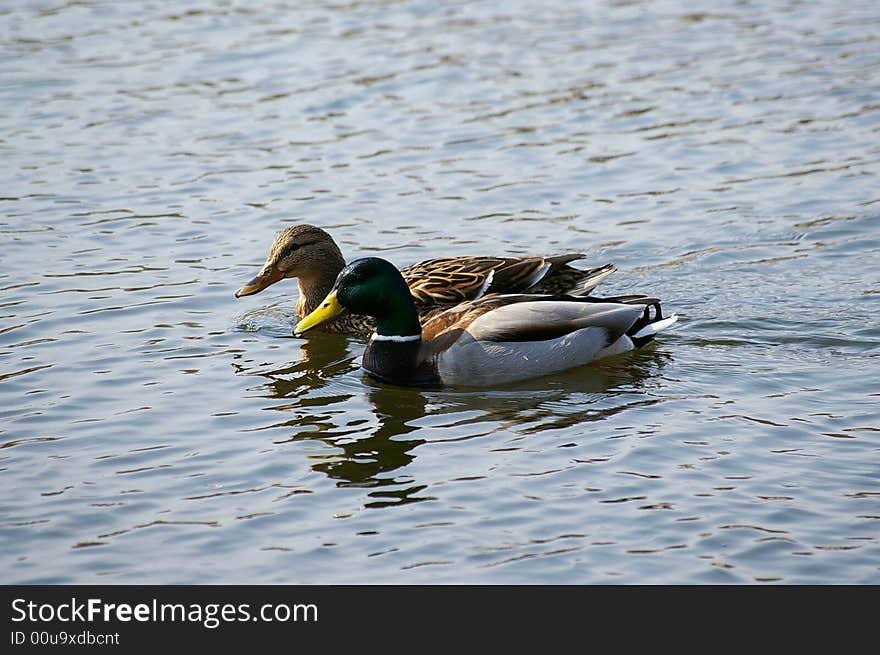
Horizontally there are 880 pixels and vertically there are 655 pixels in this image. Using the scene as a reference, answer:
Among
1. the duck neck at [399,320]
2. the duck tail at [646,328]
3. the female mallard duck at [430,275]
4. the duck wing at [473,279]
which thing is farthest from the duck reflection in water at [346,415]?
the duck tail at [646,328]

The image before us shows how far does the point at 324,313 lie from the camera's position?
10.0 metres

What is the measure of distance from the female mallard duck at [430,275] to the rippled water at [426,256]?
0.33 meters

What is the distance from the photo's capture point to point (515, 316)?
375 inches

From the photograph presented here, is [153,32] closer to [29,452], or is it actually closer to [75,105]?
[75,105]

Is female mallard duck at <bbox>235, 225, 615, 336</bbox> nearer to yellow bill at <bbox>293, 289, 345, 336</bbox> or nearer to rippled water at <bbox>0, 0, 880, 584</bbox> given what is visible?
rippled water at <bbox>0, 0, 880, 584</bbox>

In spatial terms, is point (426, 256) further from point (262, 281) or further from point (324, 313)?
point (324, 313)

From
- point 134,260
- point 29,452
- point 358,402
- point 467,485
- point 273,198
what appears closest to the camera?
point 467,485

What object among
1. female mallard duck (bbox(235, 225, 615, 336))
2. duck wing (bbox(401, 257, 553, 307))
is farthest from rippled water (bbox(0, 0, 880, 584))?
duck wing (bbox(401, 257, 553, 307))

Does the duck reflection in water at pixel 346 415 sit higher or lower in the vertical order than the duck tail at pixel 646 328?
lower

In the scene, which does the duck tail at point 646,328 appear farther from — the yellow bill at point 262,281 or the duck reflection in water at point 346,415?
the yellow bill at point 262,281

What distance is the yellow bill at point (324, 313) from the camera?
9953 mm

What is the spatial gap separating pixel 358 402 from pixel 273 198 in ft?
13.9

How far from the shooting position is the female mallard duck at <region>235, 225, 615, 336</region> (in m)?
10.2
